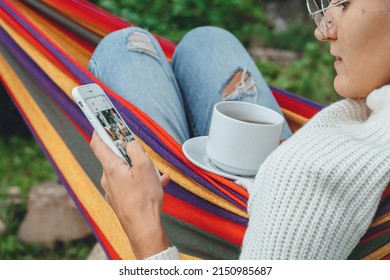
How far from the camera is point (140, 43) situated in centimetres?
136

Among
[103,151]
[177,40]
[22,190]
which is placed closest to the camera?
[103,151]

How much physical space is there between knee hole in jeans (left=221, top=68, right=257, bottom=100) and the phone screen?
1.19 ft

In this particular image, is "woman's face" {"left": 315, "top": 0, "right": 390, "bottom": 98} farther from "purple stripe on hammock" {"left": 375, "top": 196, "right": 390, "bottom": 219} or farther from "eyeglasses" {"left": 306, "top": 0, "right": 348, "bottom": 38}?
"purple stripe on hammock" {"left": 375, "top": 196, "right": 390, "bottom": 219}

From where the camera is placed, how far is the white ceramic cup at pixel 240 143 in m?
0.98

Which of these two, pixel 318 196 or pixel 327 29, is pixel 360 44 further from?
pixel 318 196

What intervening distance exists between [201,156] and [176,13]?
6.73 ft

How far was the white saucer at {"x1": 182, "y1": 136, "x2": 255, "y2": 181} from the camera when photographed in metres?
1.01

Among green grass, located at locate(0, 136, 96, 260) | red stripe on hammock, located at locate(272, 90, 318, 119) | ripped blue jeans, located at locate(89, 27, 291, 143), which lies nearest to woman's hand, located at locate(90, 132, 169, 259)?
ripped blue jeans, located at locate(89, 27, 291, 143)

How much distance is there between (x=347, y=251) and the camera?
803 millimetres

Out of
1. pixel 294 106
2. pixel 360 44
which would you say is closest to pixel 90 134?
pixel 294 106

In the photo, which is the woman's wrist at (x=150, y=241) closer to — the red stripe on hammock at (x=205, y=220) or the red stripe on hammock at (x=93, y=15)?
the red stripe on hammock at (x=205, y=220)

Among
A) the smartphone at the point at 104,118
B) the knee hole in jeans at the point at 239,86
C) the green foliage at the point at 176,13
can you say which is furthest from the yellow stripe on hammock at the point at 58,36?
the green foliage at the point at 176,13

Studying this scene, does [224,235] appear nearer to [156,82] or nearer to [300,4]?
[156,82]

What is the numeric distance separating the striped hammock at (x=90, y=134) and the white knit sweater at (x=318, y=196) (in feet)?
0.17
